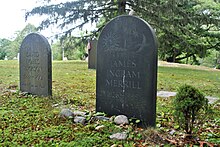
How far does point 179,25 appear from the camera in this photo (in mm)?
11617

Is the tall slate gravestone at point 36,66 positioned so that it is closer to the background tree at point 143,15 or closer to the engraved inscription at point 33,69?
the engraved inscription at point 33,69

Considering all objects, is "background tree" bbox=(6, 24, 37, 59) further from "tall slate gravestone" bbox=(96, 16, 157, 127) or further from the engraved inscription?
"tall slate gravestone" bbox=(96, 16, 157, 127)

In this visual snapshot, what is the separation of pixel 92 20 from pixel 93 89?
7003 millimetres

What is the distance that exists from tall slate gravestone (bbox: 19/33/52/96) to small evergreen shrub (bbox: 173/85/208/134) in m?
2.70

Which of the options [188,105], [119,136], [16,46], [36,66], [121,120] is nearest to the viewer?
[188,105]

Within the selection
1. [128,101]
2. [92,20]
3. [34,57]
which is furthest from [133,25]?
[92,20]

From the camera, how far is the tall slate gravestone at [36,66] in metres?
4.42

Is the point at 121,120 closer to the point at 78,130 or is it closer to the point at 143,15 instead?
the point at 78,130

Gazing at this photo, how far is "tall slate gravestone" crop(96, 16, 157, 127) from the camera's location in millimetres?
2852

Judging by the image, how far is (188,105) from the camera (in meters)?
2.29

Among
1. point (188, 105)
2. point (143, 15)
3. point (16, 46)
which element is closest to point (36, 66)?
point (188, 105)

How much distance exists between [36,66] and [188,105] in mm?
3127

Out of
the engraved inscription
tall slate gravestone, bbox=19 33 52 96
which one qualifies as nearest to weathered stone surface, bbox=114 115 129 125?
tall slate gravestone, bbox=19 33 52 96

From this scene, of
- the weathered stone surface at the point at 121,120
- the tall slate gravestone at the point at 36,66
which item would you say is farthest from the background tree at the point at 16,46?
the weathered stone surface at the point at 121,120
